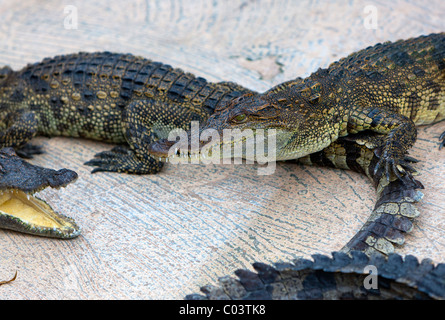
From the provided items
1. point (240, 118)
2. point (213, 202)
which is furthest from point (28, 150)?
point (240, 118)

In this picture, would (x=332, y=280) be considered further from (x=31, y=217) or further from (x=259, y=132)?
(x=31, y=217)

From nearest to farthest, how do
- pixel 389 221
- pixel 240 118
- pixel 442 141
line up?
1. pixel 389 221
2. pixel 240 118
3. pixel 442 141

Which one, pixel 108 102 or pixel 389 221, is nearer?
pixel 389 221

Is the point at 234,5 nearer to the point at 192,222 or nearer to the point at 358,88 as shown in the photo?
the point at 358,88

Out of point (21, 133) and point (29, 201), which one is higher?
point (21, 133)

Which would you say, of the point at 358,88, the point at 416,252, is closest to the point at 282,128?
the point at 358,88

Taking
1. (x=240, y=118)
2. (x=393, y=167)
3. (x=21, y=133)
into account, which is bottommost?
(x=21, y=133)
